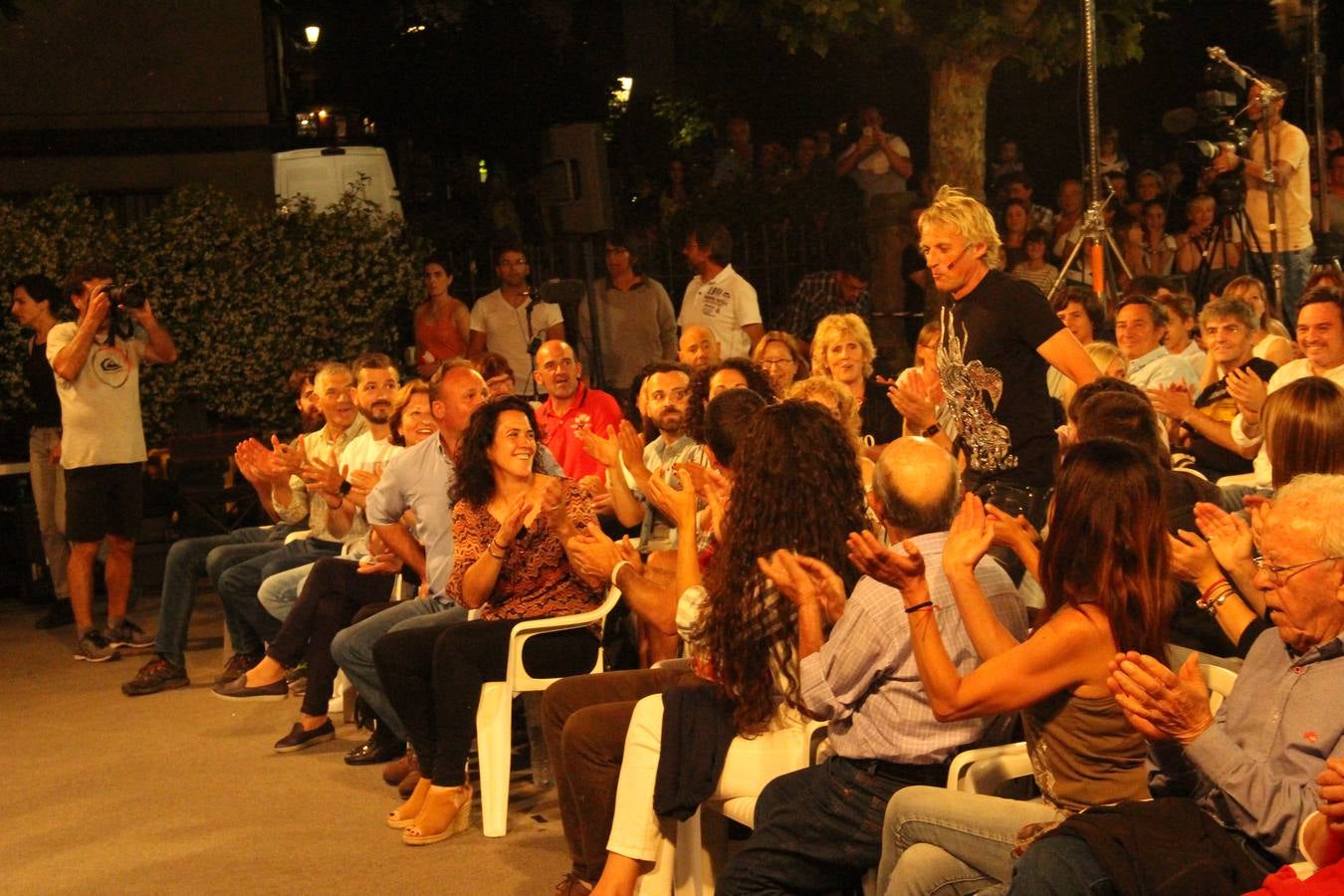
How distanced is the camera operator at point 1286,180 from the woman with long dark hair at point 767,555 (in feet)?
22.6

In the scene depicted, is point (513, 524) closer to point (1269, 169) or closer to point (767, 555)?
point (767, 555)

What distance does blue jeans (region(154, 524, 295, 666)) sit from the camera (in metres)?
7.62

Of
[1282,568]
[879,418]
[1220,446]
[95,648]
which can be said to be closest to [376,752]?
[95,648]

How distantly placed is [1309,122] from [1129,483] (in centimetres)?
914

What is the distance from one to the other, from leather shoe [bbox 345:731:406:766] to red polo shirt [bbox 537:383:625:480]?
4.60 feet

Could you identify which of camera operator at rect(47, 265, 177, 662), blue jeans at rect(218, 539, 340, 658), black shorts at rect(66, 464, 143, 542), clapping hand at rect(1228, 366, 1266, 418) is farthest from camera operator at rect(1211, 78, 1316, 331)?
black shorts at rect(66, 464, 143, 542)

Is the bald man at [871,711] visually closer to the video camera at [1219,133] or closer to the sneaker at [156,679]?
the sneaker at [156,679]

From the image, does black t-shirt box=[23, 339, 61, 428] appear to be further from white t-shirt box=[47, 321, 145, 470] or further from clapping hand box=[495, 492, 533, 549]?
clapping hand box=[495, 492, 533, 549]

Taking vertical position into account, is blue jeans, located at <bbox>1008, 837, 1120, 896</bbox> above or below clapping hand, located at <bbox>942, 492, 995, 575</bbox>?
below

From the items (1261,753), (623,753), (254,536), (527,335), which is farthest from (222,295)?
(1261,753)

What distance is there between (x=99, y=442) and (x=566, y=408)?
110 inches

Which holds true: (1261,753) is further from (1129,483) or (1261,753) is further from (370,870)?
(370,870)

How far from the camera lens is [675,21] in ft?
61.4

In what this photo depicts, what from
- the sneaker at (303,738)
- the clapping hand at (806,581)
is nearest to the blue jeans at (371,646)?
the sneaker at (303,738)
